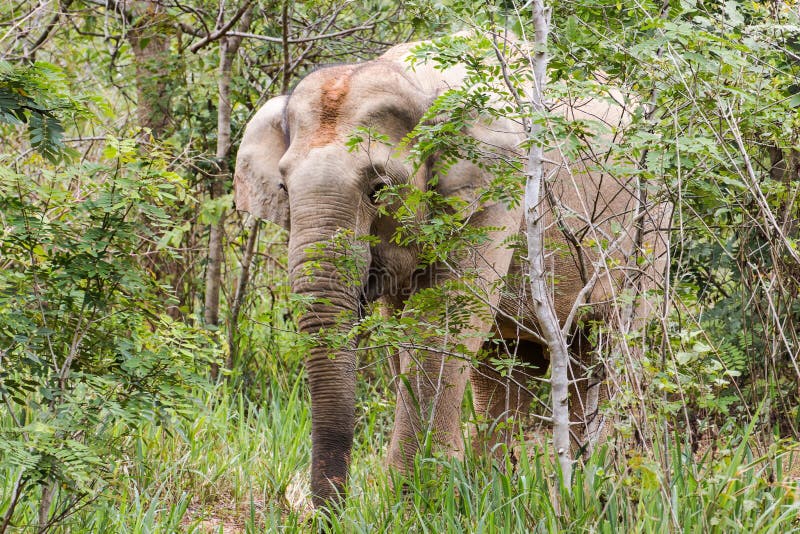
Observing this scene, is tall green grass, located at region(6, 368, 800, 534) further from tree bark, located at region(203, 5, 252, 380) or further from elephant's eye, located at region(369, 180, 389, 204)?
tree bark, located at region(203, 5, 252, 380)

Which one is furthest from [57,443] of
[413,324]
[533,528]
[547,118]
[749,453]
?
[749,453]

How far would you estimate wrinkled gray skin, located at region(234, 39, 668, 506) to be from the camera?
4922mm

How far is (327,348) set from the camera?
15.9 feet

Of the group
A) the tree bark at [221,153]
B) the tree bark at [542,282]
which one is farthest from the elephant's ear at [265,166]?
the tree bark at [542,282]

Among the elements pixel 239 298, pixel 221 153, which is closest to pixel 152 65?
pixel 221 153

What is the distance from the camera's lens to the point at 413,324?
173 inches

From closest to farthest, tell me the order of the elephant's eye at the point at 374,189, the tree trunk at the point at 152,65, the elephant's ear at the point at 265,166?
the elephant's eye at the point at 374,189, the elephant's ear at the point at 265,166, the tree trunk at the point at 152,65

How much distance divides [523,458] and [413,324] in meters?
0.75

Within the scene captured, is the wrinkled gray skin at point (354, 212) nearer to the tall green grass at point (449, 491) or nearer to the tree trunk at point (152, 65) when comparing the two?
the tall green grass at point (449, 491)

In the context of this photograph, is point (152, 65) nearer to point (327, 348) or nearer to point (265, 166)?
point (265, 166)

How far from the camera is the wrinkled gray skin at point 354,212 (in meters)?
4.92

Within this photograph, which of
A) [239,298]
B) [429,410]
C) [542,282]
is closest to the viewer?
[542,282]

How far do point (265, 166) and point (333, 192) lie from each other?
82 centimetres

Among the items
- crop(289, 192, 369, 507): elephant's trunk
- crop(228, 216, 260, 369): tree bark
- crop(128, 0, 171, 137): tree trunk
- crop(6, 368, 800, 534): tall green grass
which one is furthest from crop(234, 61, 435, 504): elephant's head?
crop(128, 0, 171, 137): tree trunk
